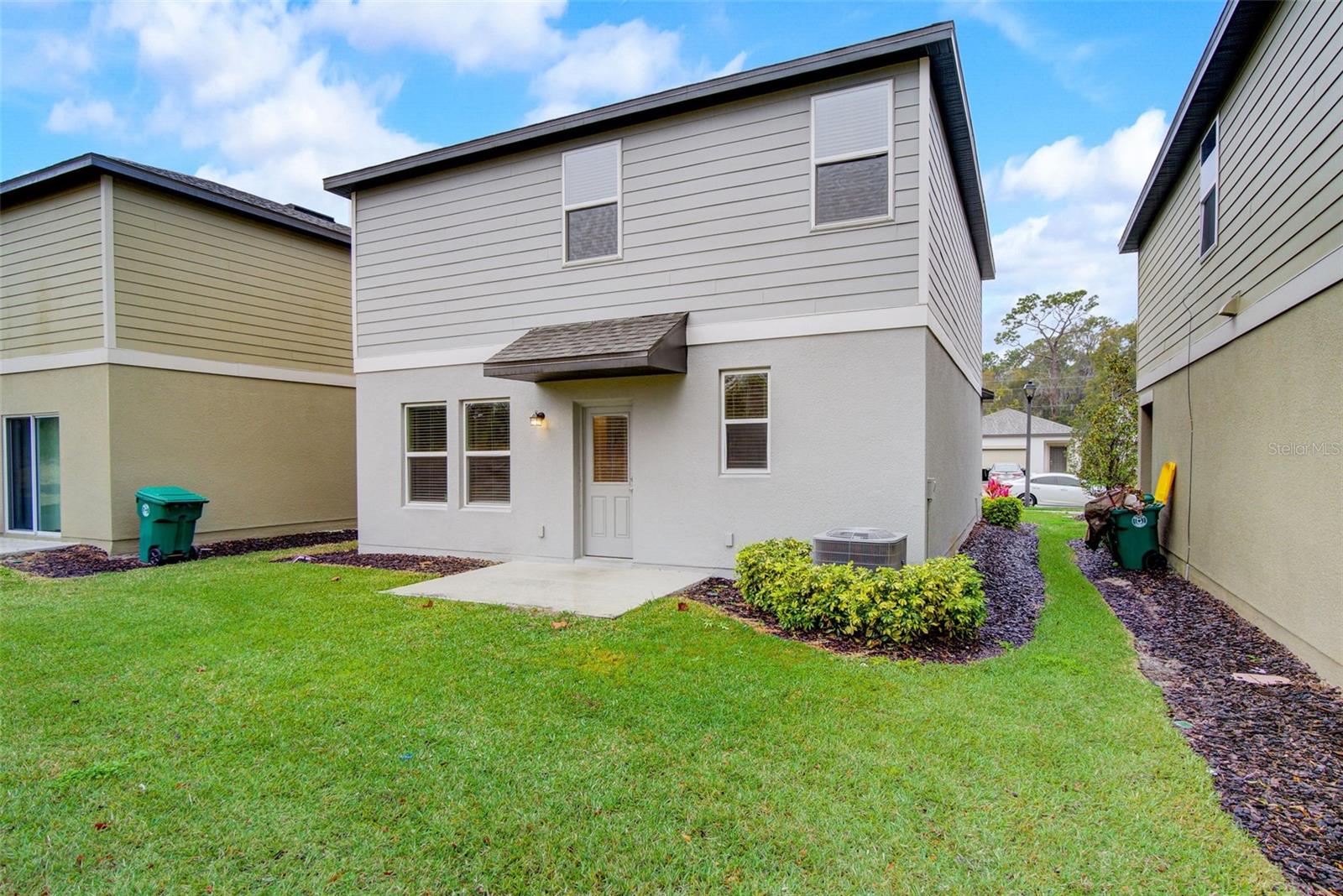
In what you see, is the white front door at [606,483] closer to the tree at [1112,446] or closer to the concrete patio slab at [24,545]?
the concrete patio slab at [24,545]

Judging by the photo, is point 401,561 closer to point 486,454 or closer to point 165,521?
point 486,454

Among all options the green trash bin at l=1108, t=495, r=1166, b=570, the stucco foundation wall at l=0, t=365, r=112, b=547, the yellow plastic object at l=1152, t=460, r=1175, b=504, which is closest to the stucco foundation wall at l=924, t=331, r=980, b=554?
the green trash bin at l=1108, t=495, r=1166, b=570

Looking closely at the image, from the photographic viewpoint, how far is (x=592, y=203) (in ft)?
26.8

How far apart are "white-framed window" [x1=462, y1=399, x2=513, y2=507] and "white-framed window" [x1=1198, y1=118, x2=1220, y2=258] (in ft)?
29.0

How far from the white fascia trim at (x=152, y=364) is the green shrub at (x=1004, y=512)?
13973mm

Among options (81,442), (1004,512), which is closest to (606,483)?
(81,442)

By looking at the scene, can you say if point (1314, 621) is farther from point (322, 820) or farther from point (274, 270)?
point (274, 270)

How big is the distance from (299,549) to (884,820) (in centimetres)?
1020

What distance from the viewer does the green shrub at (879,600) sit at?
512 centimetres

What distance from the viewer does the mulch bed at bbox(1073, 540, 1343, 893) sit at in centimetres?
271

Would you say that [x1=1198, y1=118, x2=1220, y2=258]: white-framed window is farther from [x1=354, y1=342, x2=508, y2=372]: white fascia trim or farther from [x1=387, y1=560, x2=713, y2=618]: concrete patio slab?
[x1=354, y1=342, x2=508, y2=372]: white fascia trim

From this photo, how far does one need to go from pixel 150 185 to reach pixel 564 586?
9053 millimetres
